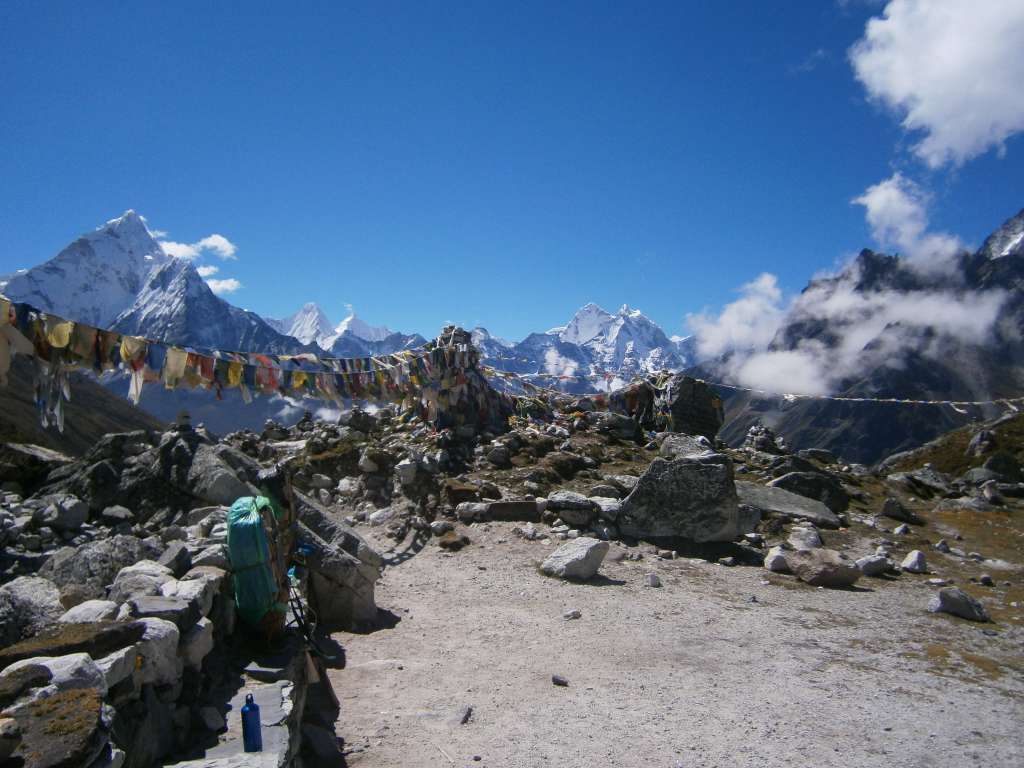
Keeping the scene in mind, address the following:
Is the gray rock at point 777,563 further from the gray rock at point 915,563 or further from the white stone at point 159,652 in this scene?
the white stone at point 159,652

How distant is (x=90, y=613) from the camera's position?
193 inches

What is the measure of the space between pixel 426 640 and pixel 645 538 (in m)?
5.73

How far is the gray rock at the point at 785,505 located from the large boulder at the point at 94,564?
11.5 metres

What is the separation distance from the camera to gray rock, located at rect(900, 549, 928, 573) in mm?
11734

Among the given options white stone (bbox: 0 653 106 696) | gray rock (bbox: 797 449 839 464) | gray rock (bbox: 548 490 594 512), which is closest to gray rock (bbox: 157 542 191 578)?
white stone (bbox: 0 653 106 696)

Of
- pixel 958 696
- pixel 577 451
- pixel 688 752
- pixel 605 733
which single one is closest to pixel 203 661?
pixel 605 733

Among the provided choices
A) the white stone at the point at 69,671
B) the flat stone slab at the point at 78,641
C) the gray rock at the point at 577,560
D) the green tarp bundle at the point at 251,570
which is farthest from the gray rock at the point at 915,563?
the white stone at the point at 69,671

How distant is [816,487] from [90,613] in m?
15.9

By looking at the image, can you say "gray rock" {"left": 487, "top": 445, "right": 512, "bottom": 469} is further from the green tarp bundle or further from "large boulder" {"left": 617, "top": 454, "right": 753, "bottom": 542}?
the green tarp bundle

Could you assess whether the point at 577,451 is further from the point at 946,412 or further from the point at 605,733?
the point at 946,412

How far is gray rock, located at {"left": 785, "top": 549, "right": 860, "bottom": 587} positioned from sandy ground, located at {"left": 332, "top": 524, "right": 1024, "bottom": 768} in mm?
283

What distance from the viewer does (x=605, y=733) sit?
A: 604 cm

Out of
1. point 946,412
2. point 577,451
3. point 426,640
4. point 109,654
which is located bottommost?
point 426,640

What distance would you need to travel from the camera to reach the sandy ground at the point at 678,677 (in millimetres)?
5789
